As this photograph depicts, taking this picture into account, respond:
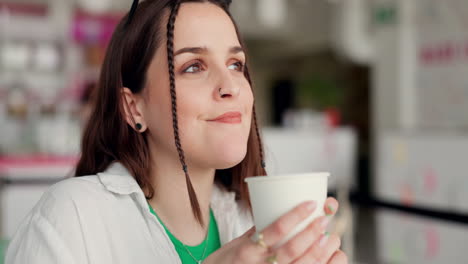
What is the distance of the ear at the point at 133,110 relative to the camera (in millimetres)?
1151

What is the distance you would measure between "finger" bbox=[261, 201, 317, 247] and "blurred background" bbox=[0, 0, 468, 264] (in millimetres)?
3829

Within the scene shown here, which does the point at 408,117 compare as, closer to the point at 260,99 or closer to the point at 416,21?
the point at 416,21

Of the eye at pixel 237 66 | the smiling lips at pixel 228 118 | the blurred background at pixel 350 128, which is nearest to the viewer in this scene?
the smiling lips at pixel 228 118

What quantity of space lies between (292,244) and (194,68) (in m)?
0.45

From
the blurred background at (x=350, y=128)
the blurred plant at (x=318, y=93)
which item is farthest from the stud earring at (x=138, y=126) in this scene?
the blurred plant at (x=318, y=93)

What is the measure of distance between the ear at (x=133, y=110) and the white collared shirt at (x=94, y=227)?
0.32 ft

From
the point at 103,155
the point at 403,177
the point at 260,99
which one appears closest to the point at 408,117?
the point at 403,177

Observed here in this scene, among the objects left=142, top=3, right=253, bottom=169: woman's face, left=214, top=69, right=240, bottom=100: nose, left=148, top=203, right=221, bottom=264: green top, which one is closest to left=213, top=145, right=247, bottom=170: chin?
left=142, top=3, right=253, bottom=169: woman's face

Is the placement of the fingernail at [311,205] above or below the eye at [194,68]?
below

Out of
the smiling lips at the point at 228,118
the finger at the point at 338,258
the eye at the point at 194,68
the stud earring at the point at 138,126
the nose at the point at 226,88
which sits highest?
the eye at the point at 194,68

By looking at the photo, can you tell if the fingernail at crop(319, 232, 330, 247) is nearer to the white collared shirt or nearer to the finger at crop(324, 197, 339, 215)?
the finger at crop(324, 197, 339, 215)

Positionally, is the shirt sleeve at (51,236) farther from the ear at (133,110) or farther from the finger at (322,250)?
the finger at (322,250)

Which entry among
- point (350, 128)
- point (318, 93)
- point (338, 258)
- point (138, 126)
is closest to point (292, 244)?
point (338, 258)

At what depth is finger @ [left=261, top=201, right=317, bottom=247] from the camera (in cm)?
75
